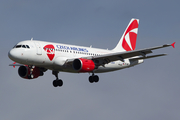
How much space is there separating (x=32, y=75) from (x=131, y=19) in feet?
72.8

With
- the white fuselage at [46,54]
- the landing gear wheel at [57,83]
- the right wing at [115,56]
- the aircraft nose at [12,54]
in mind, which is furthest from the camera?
the landing gear wheel at [57,83]

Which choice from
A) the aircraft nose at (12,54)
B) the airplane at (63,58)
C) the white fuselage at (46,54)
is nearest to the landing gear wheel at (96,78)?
the airplane at (63,58)

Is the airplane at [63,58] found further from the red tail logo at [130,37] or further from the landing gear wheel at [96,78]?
the red tail logo at [130,37]

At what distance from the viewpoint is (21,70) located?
4891 cm

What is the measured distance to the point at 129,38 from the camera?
58.1 metres

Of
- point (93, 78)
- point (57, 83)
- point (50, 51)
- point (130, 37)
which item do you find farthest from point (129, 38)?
point (50, 51)

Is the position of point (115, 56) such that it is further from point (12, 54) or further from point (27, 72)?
point (12, 54)

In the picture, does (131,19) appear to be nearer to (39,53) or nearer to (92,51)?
(92,51)

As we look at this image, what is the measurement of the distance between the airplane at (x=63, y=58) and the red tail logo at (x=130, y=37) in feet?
18.3

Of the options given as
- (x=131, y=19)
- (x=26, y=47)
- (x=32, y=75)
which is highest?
(x=131, y=19)

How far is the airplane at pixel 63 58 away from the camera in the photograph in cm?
4200

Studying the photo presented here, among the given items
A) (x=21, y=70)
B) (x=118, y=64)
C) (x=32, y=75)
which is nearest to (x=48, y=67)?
(x=32, y=75)

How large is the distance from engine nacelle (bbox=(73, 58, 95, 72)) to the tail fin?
12.3 m

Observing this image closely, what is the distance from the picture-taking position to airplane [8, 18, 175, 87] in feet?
138
